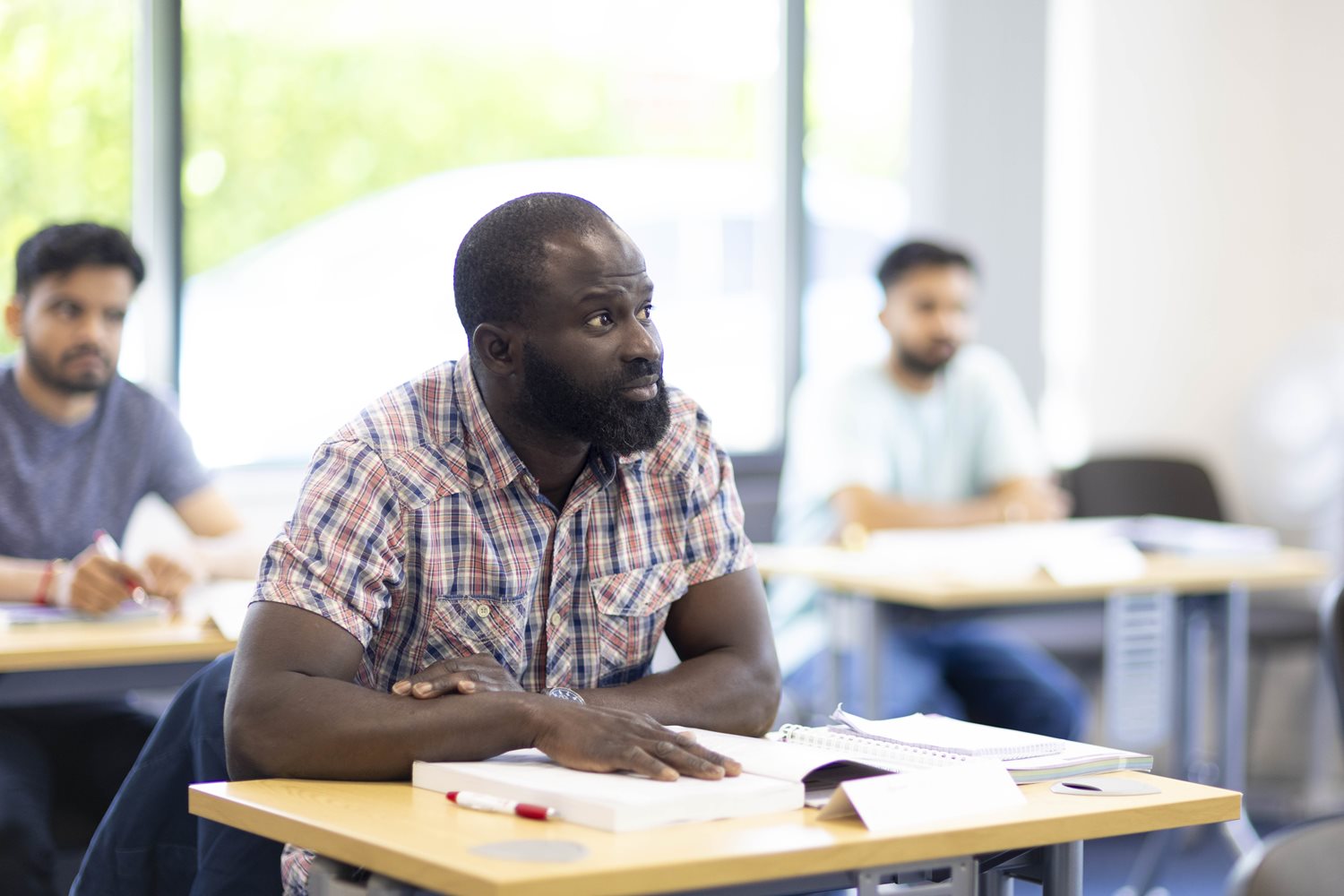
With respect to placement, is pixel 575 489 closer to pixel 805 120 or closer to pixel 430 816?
pixel 430 816

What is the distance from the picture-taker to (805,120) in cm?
520

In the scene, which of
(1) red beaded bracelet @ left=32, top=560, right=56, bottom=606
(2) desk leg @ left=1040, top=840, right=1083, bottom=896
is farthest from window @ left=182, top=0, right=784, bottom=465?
(2) desk leg @ left=1040, top=840, right=1083, bottom=896

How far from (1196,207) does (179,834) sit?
4469 mm

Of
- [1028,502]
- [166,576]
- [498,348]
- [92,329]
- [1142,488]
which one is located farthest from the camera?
[1142,488]

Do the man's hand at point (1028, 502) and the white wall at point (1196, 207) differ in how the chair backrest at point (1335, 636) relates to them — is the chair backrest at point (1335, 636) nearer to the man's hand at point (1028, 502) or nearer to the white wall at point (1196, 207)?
the man's hand at point (1028, 502)

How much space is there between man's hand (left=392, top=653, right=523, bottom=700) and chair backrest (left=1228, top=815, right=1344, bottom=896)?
0.79 metres

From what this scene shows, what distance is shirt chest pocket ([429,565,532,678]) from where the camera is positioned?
6.11 feet

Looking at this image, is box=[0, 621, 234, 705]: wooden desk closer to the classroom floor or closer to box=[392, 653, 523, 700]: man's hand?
box=[392, 653, 523, 700]: man's hand

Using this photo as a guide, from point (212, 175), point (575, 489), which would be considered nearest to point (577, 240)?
point (575, 489)

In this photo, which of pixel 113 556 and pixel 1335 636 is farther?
pixel 113 556

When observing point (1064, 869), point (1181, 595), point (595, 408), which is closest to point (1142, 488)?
point (1181, 595)

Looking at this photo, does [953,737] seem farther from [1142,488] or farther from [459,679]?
[1142,488]

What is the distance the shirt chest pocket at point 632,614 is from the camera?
6.42 ft

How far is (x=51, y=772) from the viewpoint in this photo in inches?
105
